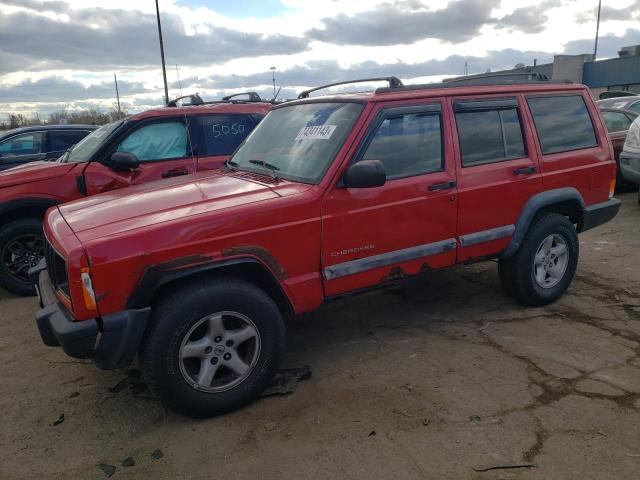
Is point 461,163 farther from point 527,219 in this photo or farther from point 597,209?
point 597,209

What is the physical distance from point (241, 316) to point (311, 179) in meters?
0.99

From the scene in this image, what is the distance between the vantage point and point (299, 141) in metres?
3.69

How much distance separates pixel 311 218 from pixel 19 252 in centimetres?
377

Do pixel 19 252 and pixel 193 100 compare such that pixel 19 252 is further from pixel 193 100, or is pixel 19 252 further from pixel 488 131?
pixel 488 131

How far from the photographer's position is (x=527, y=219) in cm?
416

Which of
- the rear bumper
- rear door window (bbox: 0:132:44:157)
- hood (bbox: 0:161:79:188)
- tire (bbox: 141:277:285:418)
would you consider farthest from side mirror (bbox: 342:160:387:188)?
rear door window (bbox: 0:132:44:157)

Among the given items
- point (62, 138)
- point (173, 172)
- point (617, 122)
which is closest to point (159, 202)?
point (173, 172)

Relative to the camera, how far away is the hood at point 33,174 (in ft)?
17.1

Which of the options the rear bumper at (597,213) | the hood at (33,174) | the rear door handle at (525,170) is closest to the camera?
the rear door handle at (525,170)

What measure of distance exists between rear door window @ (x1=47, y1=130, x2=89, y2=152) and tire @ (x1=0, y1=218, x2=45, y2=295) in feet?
9.68

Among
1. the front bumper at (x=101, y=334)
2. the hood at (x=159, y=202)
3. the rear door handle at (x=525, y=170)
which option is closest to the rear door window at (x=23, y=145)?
the hood at (x=159, y=202)

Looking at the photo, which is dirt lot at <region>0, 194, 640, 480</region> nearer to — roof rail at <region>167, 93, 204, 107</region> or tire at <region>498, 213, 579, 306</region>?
tire at <region>498, 213, 579, 306</region>

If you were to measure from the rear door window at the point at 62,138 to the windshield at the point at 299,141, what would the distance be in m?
4.76

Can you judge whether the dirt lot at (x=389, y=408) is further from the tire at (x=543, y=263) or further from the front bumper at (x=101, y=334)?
the front bumper at (x=101, y=334)
